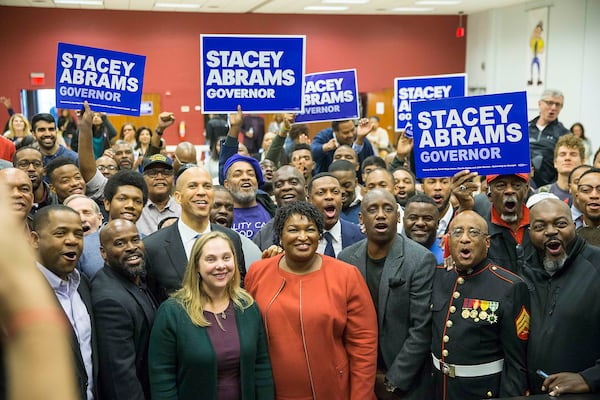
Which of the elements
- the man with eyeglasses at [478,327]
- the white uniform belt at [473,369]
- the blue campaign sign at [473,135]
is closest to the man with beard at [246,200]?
the blue campaign sign at [473,135]

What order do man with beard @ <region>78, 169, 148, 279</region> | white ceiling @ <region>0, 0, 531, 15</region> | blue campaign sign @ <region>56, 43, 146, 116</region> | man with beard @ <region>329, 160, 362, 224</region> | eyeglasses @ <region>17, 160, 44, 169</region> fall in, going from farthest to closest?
white ceiling @ <region>0, 0, 531, 15</region> < blue campaign sign @ <region>56, 43, 146, 116</region> < man with beard @ <region>329, 160, 362, 224</region> < eyeglasses @ <region>17, 160, 44, 169</region> < man with beard @ <region>78, 169, 148, 279</region>

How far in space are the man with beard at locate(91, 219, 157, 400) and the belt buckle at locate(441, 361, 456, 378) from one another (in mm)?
1449

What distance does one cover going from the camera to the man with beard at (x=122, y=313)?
317 cm

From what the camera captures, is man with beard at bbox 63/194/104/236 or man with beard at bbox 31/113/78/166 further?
man with beard at bbox 31/113/78/166

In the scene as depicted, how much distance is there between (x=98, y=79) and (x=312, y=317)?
11.5ft

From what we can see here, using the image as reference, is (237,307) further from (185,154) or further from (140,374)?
(185,154)

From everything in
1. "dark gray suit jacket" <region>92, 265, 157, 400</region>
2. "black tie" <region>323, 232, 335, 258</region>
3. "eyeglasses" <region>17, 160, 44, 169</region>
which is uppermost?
"eyeglasses" <region>17, 160, 44, 169</region>

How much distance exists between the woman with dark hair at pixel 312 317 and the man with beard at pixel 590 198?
182 centimetres

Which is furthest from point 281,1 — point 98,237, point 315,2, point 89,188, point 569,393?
point 569,393

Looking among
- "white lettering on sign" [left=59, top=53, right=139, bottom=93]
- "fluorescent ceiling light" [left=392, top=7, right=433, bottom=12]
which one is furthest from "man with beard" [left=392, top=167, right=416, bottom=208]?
"fluorescent ceiling light" [left=392, top=7, right=433, bottom=12]

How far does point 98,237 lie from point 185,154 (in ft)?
10.9

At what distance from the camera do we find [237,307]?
3.29 m

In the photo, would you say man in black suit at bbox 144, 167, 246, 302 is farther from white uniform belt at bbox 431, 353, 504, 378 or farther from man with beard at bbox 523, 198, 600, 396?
man with beard at bbox 523, 198, 600, 396

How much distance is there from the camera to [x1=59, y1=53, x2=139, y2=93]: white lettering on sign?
228 inches
